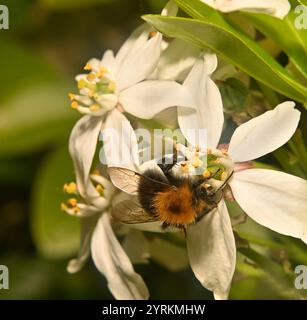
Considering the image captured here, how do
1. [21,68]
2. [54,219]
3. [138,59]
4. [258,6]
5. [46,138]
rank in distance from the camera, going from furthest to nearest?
[21,68] → [46,138] → [54,219] → [138,59] → [258,6]

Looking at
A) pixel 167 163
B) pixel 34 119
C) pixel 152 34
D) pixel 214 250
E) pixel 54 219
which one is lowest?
pixel 54 219

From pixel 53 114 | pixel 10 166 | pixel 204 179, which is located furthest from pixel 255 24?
pixel 10 166

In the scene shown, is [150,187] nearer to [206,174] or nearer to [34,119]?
[206,174]

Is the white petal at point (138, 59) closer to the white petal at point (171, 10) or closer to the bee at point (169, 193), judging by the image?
the white petal at point (171, 10)

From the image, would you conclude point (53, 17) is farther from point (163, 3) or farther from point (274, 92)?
point (274, 92)

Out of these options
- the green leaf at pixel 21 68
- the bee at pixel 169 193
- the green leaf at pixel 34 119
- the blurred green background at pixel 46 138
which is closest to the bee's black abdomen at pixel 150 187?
the bee at pixel 169 193

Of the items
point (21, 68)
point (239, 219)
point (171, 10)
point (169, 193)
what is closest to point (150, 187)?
point (169, 193)

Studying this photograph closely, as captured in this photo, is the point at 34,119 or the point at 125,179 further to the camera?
the point at 34,119
